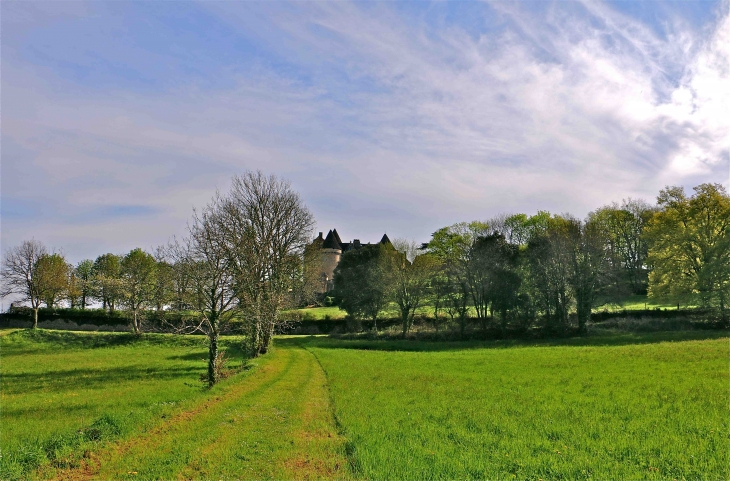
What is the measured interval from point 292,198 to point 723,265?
3777cm

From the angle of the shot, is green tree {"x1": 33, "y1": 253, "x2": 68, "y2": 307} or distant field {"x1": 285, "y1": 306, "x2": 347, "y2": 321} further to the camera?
distant field {"x1": 285, "y1": 306, "x2": 347, "y2": 321}

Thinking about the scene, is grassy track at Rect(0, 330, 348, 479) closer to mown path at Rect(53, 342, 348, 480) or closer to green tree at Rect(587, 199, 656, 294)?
mown path at Rect(53, 342, 348, 480)

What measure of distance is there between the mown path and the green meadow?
4 cm

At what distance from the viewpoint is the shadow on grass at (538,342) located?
33531 mm

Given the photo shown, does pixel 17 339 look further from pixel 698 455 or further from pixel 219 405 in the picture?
pixel 698 455

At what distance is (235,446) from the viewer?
29.5 feet

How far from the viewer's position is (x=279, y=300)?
28.5 m

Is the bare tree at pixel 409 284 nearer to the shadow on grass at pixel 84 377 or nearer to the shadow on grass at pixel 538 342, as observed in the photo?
the shadow on grass at pixel 538 342

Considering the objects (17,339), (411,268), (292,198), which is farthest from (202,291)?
(17,339)

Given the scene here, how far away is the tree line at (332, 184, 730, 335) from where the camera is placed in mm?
40097

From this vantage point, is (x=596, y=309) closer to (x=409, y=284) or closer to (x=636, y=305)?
(x=636, y=305)

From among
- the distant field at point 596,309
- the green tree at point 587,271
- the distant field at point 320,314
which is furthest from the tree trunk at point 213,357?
the distant field at point 320,314

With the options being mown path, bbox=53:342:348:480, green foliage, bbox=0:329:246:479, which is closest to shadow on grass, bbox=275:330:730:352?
green foliage, bbox=0:329:246:479

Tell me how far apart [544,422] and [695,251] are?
41.5 metres
